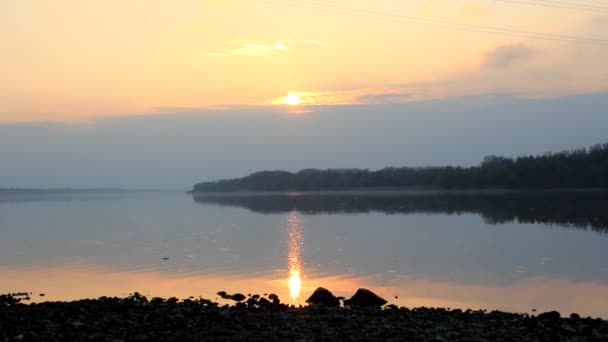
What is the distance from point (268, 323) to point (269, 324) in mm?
113

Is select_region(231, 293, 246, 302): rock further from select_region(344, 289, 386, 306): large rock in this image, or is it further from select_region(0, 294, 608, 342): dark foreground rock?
select_region(344, 289, 386, 306): large rock

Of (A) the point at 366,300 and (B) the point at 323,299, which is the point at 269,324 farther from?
(A) the point at 366,300

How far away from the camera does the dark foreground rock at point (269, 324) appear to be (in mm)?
12742

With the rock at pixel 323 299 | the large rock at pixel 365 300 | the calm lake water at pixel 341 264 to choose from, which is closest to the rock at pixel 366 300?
the large rock at pixel 365 300

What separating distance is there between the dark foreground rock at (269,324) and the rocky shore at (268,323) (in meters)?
0.02

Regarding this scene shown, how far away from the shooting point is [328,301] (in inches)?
711

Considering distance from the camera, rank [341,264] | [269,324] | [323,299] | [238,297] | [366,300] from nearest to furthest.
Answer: [269,324] < [366,300] < [323,299] < [238,297] < [341,264]

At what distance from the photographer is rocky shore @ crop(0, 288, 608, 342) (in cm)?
1275

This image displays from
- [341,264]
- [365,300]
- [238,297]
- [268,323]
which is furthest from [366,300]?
[341,264]

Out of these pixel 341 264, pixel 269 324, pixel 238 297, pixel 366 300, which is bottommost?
pixel 269 324

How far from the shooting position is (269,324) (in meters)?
14.4

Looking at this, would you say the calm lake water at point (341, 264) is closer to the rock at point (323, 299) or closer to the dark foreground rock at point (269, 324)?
the rock at point (323, 299)

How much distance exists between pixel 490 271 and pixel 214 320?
566 inches

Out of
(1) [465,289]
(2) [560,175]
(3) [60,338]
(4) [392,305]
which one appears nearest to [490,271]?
(1) [465,289]
